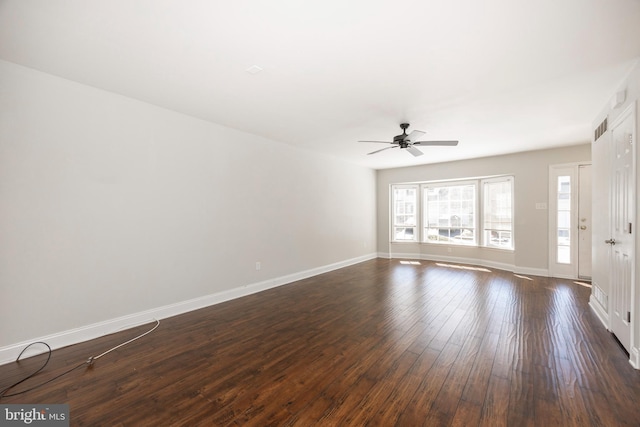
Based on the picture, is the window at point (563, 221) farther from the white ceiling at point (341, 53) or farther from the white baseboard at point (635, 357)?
the white baseboard at point (635, 357)

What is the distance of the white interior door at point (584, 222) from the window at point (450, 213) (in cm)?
191

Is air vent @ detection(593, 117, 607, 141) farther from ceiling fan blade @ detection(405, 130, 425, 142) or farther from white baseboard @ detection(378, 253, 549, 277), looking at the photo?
white baseboard @ detection(378, 253, 549, 277)

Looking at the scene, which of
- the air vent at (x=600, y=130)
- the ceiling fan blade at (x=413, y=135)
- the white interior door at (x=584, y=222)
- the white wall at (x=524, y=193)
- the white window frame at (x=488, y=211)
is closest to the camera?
the air vent at (x=600, y=130)

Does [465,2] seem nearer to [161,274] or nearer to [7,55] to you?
[7,55]

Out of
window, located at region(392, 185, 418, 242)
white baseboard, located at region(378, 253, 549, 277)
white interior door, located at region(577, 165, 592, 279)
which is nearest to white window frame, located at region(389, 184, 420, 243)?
window, located at region(392, 185, 418, 242)

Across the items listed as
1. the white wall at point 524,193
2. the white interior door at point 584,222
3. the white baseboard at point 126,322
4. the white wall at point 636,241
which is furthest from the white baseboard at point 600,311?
the white baseboard at point 126,322

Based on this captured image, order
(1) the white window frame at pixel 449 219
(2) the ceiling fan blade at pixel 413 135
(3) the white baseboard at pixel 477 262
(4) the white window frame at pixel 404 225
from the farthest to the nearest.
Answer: (4) the white window frame at pixel 404 225 → (1) the white window frame at pixel 449 219 → (3) the white baseboard at pixel 477 262 → (2) the ceiling fan blade at pixel 413 135

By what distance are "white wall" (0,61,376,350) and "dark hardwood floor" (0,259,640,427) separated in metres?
0.46

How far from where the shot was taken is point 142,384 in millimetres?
2078

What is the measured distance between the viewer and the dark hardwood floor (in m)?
1.75

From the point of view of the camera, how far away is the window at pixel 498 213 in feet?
19.9

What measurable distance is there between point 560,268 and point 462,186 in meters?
2.62

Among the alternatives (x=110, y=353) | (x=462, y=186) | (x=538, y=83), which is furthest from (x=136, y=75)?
(x=462, y=186)

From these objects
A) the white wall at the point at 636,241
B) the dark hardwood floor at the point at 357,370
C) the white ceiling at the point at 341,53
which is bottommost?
the dark hardwood floor at the point at 357,370
